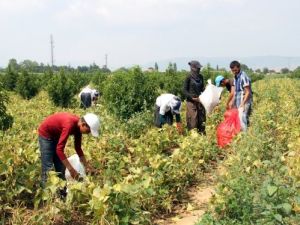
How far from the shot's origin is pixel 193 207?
5.41 meters

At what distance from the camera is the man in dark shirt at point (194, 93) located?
8422 mm

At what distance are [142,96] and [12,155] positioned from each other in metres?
6.05

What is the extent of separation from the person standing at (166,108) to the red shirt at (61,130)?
344 centimetres

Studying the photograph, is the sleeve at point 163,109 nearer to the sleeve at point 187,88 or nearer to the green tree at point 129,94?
the sleeve at point 187,88

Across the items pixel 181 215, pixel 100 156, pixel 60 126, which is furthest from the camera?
pixel 100 156

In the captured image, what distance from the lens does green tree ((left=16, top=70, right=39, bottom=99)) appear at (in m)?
24.1

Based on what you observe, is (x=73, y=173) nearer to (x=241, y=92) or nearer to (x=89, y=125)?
(x=89, y=125)

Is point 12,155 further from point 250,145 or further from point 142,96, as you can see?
point 142,96

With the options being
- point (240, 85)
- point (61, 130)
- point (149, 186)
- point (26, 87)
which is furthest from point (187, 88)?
point (26, 87)

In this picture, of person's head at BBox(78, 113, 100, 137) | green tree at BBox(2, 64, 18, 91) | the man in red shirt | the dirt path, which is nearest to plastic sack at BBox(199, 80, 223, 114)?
the dirt path

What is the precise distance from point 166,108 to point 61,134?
12.9ft

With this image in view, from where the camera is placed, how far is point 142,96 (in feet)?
36.6

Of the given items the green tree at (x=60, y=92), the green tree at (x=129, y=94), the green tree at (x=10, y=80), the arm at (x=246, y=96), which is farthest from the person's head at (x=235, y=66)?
the green tree at (x=10, y=80)

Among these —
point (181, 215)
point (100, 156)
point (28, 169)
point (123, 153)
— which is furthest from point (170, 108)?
point (28, 169)
